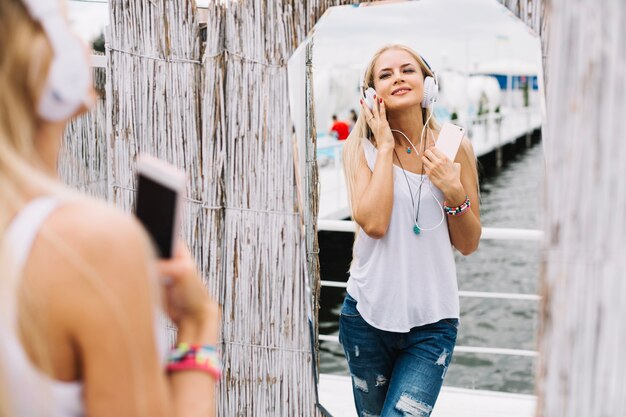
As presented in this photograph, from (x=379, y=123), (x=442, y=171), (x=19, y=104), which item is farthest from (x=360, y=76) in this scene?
(x=19, y=104)

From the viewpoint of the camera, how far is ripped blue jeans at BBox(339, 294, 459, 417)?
2395 mm

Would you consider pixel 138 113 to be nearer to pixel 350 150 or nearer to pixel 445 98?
pixel 350 150

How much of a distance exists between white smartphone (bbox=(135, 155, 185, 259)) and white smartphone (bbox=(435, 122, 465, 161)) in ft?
5.02

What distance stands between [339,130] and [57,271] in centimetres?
221

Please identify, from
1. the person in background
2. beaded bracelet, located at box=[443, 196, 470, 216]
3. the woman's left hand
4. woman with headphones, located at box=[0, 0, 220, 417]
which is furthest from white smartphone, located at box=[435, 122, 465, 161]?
woman with headphones, located at box=[0, 0, 220, 417]

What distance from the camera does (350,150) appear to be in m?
2.63

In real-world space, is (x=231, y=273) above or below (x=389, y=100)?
below

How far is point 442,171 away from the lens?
95.0 inches

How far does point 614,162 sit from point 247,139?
187 cm

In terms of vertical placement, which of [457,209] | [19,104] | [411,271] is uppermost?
[19,104]

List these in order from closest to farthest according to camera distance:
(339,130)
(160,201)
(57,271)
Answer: (57,271)
(160,201)
(339,130)

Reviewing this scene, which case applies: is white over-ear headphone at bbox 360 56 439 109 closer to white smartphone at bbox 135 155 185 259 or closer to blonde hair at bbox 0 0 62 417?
white smartphone at bbox 135 155 185 259

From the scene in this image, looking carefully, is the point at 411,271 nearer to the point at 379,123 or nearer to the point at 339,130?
the point at 379,123

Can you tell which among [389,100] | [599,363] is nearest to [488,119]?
[389,100]
